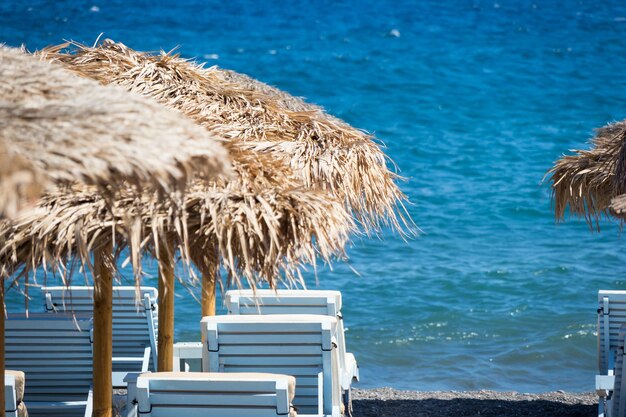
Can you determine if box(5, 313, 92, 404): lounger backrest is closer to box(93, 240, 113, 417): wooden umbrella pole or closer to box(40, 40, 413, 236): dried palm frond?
box(93, 240, 113, 417): wooden umbrella pole

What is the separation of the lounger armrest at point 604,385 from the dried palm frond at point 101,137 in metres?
3.09

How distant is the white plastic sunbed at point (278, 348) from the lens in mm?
4172

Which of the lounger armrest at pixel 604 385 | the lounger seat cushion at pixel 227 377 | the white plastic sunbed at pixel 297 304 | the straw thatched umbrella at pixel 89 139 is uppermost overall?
the straw thatched umbrella at pixel 89 139

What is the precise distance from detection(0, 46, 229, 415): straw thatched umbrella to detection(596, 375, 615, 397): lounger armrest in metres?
3.09

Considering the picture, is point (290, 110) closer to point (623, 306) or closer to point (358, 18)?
point (623, 306)

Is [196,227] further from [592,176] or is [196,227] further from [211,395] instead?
[592,176]

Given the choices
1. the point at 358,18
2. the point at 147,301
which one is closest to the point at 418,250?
the point at 147,301

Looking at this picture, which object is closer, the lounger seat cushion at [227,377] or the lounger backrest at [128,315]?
the lounger seat cushion at [227,377]

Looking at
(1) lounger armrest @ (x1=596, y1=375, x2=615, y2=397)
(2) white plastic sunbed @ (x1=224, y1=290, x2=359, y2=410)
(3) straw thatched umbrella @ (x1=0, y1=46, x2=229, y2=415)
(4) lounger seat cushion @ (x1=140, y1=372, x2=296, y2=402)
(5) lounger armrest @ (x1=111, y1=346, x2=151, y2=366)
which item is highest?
(3) straw thatched umbrella @ (x1=0, y1=46, x2=229, y2=415)

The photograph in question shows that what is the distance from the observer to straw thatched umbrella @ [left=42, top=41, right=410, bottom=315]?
407 cm

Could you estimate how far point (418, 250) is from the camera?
11.9 meters

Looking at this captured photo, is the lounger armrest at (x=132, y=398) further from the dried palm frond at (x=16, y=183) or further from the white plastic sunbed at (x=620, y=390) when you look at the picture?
the white plastic sunbed at (x=620, y=390)

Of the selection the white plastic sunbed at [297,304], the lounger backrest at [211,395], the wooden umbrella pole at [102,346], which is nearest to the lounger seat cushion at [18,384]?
the wooden umbrella pole at [102,346]

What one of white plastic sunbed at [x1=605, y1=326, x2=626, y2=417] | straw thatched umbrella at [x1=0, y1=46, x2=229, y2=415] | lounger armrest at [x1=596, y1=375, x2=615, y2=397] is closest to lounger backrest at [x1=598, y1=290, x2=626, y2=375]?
lounger armrest at [x1=596, y1=375, x2=615, y2=397]
